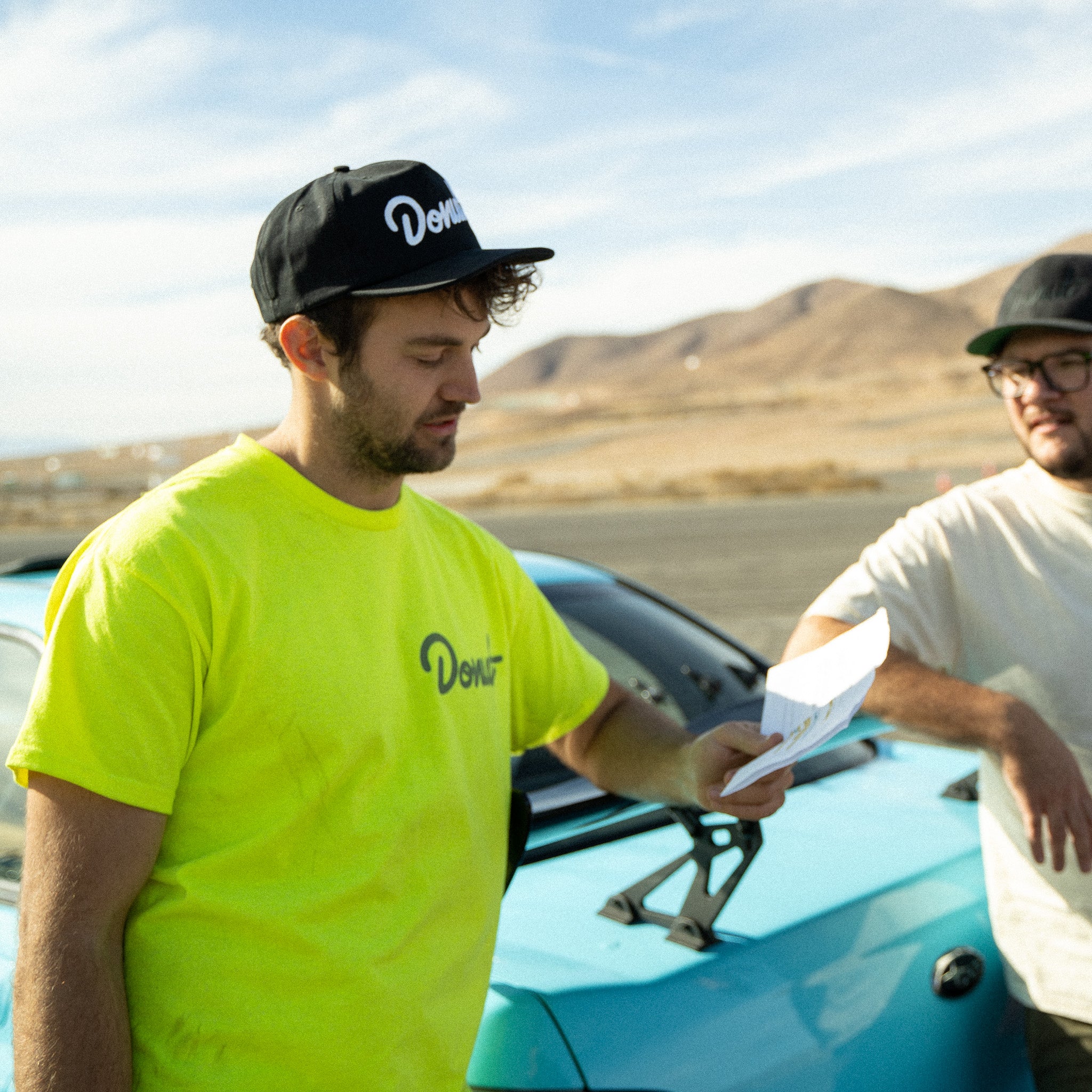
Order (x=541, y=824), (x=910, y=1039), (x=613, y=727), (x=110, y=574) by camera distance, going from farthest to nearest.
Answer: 1. (x=541, y=824)
2. (x=613, y=727)
3. (x=910, y=1039)
4. (x=110, y=574)

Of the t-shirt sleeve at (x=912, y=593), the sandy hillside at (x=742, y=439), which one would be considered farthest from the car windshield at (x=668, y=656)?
the sandy hillside at (x=742, y=439)

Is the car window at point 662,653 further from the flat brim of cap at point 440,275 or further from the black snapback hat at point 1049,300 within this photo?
the flat brim of cap at point 440,275

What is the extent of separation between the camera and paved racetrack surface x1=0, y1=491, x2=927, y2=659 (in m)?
11.6

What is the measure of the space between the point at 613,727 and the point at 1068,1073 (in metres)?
1.03

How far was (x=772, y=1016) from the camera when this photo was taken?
6.15 ft

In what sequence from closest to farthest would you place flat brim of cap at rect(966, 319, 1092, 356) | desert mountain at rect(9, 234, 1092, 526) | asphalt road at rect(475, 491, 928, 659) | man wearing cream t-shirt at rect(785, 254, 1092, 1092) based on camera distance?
man wearing cream t-shirt at rect(785, 254, 1092, 1092), flat brim of cap at rect(966, 319, 1092, 356), asphalt road at rect(475, 491, 928, 659), desert mountain at rect(9, 234, 1092, 526)

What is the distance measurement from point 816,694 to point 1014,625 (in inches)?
26.7

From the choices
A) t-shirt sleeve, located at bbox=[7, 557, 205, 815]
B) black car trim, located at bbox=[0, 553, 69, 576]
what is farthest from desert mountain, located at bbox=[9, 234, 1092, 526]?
black car trim, located at bbox=[0, 553, 69, 576]

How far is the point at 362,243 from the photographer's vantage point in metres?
1.68

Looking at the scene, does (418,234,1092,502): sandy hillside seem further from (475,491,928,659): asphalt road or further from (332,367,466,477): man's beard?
(332,367,466,477): man's beard

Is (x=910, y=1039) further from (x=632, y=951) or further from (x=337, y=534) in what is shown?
(x=337, y=534)

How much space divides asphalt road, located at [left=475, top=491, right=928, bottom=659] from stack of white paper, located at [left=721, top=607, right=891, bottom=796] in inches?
274

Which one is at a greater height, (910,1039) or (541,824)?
(541,824)

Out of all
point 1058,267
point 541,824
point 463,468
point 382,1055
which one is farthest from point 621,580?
point 463,468
